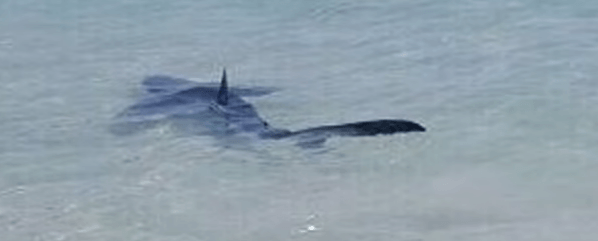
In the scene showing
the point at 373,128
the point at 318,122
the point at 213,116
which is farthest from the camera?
the point at 213,116

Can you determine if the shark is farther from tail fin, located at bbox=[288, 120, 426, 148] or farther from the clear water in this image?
the clear water

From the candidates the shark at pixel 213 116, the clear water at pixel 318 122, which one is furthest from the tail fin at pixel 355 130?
the clear water at pixel 318 122

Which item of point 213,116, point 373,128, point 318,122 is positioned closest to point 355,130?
point 373,128

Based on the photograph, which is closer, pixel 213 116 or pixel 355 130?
pixel 355 130

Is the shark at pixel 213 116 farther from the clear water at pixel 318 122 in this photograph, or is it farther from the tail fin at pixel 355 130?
the clear water at pixel 318 122

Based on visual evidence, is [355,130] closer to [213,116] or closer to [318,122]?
[318,122]

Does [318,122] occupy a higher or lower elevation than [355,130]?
lower

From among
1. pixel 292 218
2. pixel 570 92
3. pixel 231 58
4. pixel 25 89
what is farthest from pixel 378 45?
pixel 292 218

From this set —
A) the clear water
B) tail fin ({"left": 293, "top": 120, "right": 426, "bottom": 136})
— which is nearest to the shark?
tail fin ({"left": 293, "top": 120, "right": 426, "bottom": 136})
